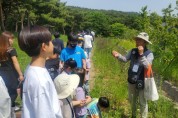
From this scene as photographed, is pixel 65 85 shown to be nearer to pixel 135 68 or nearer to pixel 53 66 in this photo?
pixel 135 68

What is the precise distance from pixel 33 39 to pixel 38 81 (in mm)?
315

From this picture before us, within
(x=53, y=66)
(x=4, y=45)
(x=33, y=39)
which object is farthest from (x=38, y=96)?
(x=53, y=66)

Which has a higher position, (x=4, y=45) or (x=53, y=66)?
(x=4, y=45)

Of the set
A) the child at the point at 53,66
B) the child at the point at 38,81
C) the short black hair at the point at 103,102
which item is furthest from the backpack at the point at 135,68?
the child at the point at 38,81

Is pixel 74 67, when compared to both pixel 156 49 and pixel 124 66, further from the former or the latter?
pixel 156 49

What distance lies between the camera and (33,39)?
2.50m

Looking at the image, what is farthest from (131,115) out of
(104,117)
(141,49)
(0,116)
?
(0,116)

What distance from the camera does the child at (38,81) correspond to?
2395mm

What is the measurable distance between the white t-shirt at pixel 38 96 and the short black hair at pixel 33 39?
0.43ft

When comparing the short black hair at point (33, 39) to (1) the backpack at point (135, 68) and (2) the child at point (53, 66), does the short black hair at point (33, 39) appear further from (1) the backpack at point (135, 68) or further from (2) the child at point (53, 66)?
(2) the child at point (53, 66)

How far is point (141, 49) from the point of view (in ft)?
18.3

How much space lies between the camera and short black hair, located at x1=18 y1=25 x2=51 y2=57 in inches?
98.6

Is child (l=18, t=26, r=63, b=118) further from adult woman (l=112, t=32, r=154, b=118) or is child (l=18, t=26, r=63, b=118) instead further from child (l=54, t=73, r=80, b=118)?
adult woman (l=112, t=32, r=154, b=118)

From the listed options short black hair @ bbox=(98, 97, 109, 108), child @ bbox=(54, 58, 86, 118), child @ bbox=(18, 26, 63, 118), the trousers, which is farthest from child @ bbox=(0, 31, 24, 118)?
child @ bbox=(18, 26, 63, 118)
